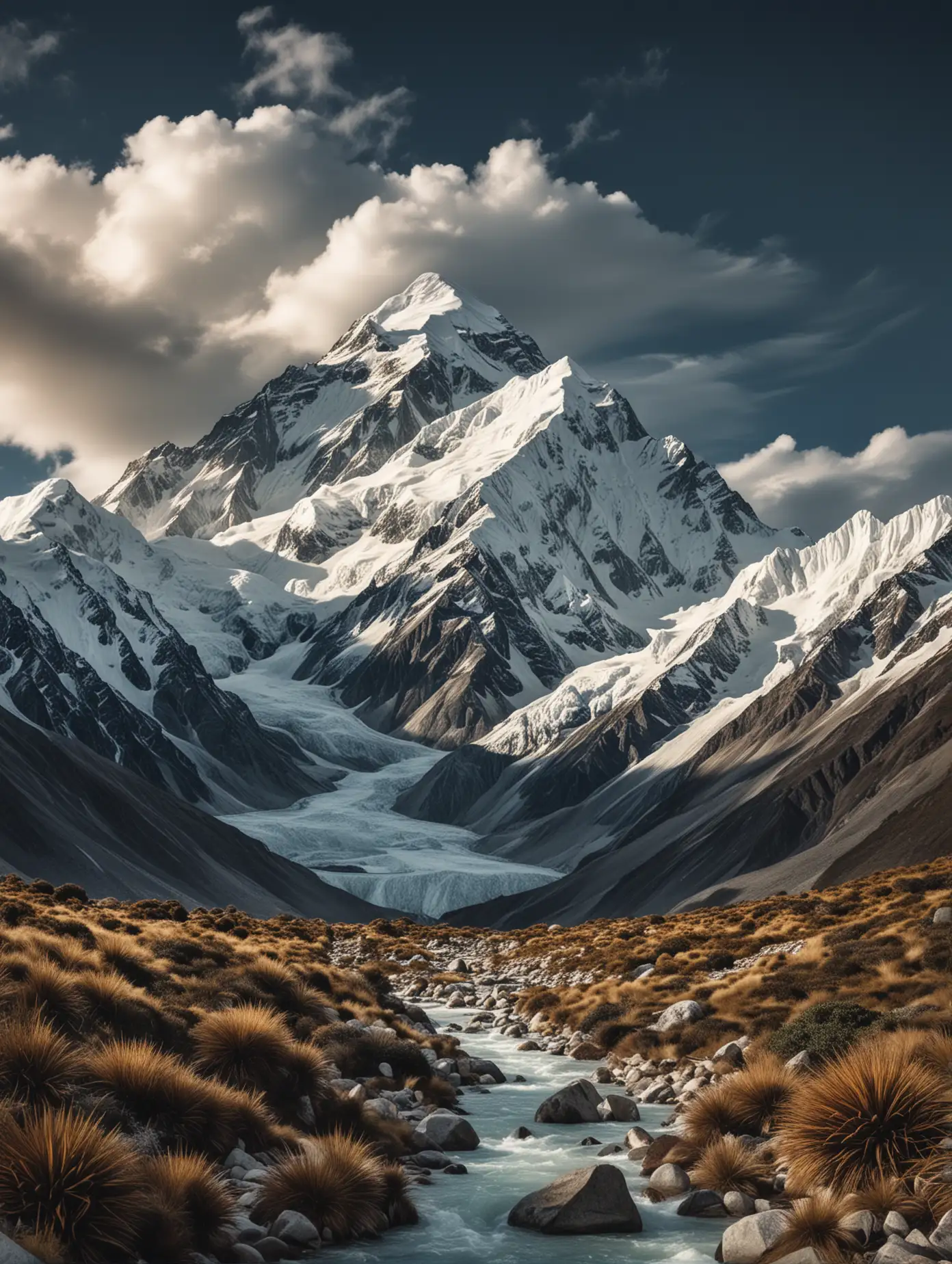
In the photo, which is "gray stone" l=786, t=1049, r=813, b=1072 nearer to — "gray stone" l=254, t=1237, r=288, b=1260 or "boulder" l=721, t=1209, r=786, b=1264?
"boulder" l=721, t=1209, r=786, b=1264

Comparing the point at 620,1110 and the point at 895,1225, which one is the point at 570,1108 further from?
the point at 895,1225

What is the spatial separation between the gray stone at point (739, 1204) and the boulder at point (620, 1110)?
902 centimetres

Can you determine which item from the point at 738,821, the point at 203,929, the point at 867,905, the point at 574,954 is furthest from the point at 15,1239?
the point at 738,821

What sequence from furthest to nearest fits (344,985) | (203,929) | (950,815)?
(950,815), (203,929), (344,985)

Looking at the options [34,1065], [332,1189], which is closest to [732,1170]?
[332,1189]

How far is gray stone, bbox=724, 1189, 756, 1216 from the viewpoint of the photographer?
20.2 m

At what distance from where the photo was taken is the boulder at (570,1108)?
A: 29.5 meters

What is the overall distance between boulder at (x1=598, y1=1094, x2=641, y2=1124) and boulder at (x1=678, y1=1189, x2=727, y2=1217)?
28.2 ft

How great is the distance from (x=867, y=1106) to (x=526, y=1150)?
388 inches

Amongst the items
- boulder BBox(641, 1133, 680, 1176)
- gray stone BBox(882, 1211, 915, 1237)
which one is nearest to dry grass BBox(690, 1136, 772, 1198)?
boulder BBox(641, 1133, 680, 1176)

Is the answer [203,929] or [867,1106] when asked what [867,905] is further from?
[867,1106]

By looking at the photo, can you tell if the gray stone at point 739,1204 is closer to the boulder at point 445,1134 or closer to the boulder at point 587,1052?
the boulder at point 445,1134

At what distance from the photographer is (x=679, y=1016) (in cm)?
3819

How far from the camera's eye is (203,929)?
51750 mm
